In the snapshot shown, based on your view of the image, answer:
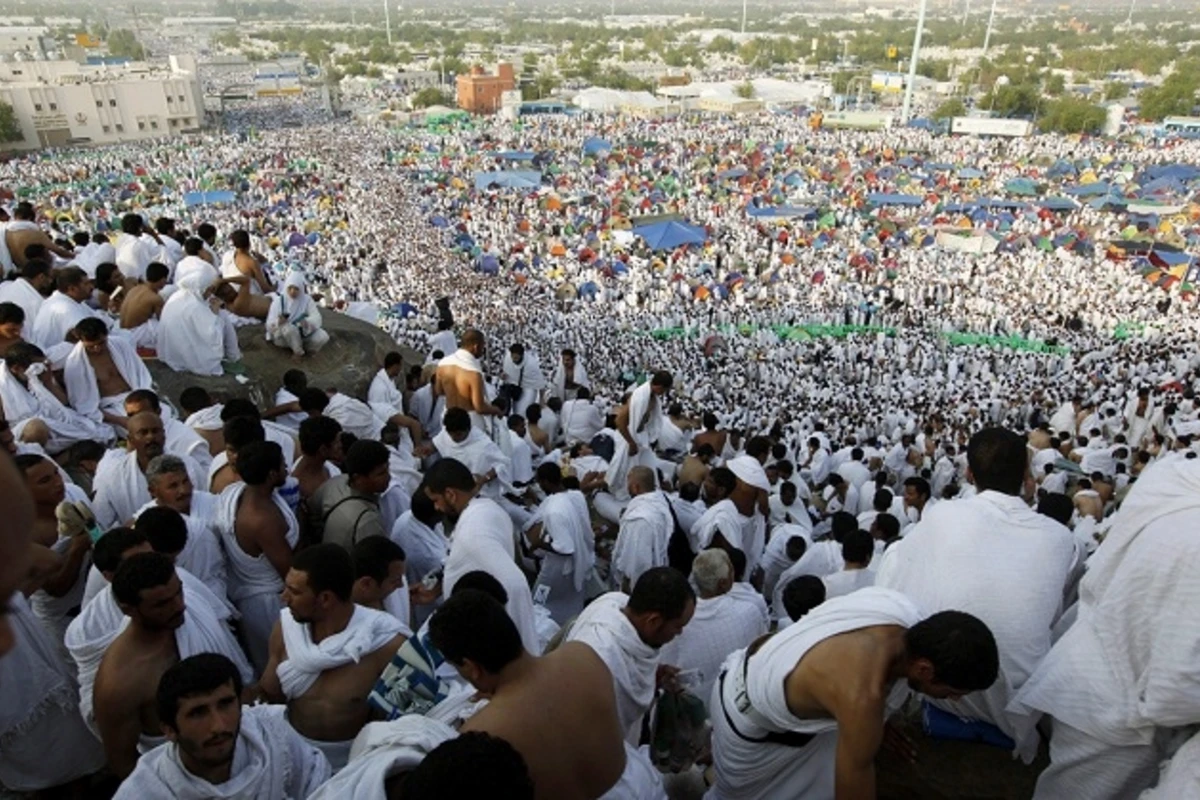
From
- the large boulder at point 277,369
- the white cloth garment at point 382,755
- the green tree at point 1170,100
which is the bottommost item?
the green tree at point 1170,100

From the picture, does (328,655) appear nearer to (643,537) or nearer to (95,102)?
(643,537)

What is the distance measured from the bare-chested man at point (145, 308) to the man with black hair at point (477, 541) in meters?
3.50

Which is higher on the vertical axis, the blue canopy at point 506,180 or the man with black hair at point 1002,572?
the man with black hair at point 1002,572

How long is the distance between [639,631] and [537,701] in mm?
479

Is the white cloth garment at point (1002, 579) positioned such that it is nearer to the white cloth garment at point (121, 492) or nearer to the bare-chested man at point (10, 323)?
the white cloth garment at point (121, 492)

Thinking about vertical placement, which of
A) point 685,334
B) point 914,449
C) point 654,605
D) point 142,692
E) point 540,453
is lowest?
point 685,334

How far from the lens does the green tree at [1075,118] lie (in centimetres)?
3797

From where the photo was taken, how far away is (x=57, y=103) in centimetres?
3578

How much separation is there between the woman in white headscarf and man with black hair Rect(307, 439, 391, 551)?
3.43 m

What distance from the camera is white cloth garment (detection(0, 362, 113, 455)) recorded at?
3.75 m

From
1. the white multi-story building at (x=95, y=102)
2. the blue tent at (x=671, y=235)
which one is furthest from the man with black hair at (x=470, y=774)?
the white multi-story building at (x=95, y=102)

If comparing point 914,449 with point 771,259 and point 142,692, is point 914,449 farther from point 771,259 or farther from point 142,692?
point 771,259

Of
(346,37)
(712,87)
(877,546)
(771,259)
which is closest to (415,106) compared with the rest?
(712,87)

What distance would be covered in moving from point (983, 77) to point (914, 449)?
195 ft
